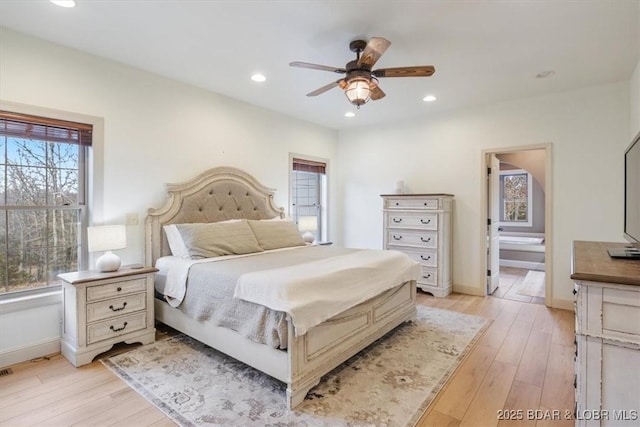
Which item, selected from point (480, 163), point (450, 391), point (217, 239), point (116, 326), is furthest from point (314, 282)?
point (480, 163)

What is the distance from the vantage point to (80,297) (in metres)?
2.48

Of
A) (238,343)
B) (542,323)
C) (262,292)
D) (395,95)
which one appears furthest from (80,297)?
(542,323)

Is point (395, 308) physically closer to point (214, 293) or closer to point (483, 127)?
point (214, 293)

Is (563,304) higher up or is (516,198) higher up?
(516,198)

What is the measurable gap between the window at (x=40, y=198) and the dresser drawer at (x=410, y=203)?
148 inches

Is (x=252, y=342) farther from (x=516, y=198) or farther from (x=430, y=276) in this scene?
(x=516, y=198)

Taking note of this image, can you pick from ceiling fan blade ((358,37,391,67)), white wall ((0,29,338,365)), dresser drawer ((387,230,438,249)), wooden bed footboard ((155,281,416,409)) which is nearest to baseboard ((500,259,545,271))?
dresser drawer ((387,230,438,249))

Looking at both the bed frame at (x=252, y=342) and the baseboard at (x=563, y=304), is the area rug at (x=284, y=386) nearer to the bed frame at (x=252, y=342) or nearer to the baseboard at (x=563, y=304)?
the bed frame at (x=252, y=342)

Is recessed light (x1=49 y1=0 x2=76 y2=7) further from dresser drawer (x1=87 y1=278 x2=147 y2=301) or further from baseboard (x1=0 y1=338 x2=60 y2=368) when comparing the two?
baseboard (x1=0 y1=338 x2=60 y2=368)

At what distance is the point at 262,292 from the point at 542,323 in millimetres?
3149

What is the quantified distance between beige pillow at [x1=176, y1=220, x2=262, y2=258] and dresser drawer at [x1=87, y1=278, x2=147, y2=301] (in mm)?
482

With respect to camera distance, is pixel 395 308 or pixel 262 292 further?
pixel 395 308

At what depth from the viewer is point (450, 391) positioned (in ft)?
7.12

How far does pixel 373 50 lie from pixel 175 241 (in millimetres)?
2532
